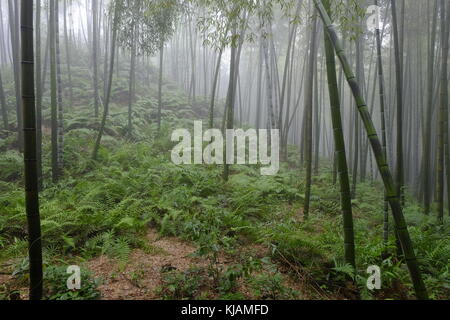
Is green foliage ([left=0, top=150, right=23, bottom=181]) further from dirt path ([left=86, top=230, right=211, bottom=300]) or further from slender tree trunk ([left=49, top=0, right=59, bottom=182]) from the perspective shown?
dirt path ([left=86, top=230, right=211, bottom=300])

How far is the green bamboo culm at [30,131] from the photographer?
1.63 metres

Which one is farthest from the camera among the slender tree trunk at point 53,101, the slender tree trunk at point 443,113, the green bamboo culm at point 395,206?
the slender tree trunk at point 53,101

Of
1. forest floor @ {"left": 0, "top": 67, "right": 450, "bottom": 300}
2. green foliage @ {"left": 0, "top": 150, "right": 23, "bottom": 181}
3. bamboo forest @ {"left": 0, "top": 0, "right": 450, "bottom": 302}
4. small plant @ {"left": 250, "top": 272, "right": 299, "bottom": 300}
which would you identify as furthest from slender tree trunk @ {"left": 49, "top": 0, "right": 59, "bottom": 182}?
small plant @ {"left": 250, "top": 272, "right": 299, "bottom": 300}

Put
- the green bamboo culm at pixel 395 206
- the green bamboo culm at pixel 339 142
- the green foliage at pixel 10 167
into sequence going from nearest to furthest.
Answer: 1. the green bamboo culm at pixel 395 206
2. the green bamboo culm at pixel 339 142
3. the green foliage at pixel 10 167

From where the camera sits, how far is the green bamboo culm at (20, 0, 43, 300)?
5.34 feet

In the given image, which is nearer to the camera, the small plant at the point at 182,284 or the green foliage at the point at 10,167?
the small plant at the point at 182,284

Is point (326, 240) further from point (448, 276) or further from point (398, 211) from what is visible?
point (398, 211)

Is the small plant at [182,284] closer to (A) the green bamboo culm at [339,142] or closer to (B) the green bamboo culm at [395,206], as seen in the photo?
(A) the green bamboo culm at [339,142]

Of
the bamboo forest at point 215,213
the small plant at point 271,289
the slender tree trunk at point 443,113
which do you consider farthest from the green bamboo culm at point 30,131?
the slender tree trunk at point 443,113

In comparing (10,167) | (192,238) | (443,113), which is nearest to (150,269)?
(192,238)

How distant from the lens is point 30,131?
1.66 meters

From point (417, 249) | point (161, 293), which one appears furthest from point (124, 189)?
point (417, 249)

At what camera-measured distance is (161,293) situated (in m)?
2.34
